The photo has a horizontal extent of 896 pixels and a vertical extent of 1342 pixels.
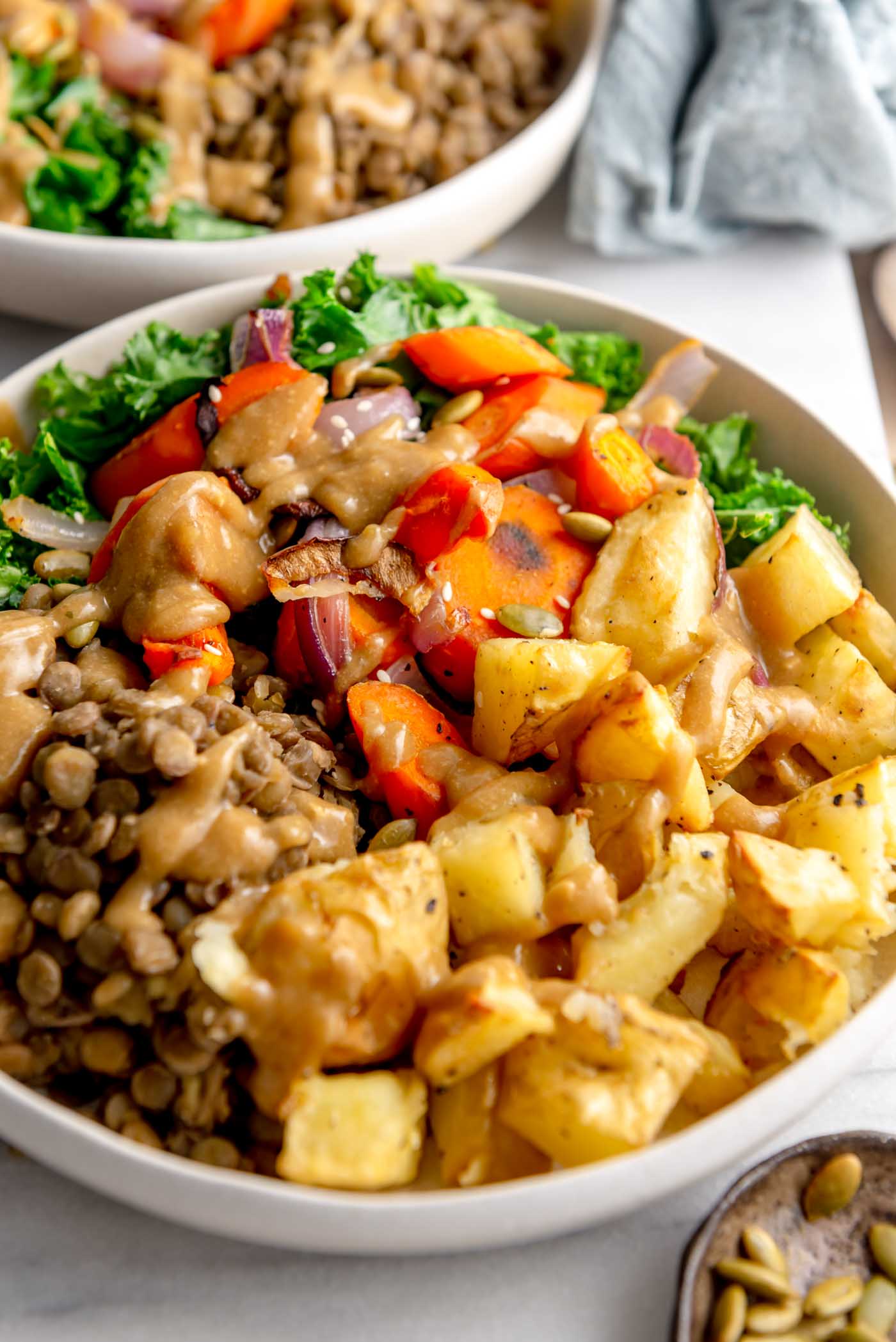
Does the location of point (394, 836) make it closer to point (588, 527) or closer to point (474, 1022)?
point (474, 1022)

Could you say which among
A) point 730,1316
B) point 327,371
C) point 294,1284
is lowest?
point 294,1284

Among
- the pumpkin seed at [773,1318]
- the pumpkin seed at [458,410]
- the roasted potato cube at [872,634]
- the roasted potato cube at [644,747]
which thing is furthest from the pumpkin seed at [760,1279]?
the pumpkin seed at [458,410]

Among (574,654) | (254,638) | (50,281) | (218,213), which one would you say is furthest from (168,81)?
(574,654)

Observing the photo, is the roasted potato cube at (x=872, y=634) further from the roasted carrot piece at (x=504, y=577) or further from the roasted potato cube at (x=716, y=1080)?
the roasted potato cube at (x=716, y=1080)

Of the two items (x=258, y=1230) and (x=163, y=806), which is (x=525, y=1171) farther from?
(x=163, y=806)

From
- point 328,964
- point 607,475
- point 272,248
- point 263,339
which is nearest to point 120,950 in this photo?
point 328,964
